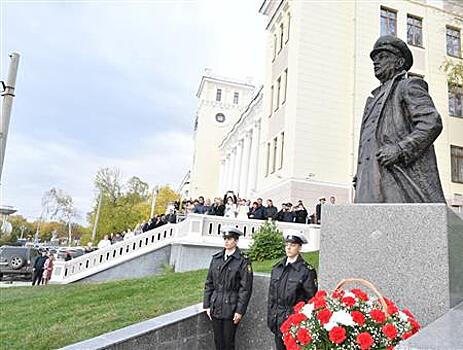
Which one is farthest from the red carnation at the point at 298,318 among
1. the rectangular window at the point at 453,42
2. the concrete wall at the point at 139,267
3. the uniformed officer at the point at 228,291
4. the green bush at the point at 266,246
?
the rectangular window at the point at 453,42

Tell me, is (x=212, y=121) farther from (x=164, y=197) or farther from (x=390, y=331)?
(x=390, y=331)

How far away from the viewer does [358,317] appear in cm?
241

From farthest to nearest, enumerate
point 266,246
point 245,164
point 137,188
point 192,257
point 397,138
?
point 137,188 → point 245,164 → point 192,257 → point 266,246 → point 397,138

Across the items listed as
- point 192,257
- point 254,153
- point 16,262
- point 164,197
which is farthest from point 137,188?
point 192,257

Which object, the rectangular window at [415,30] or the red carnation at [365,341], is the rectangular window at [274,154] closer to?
the rectangular window at [415,30]

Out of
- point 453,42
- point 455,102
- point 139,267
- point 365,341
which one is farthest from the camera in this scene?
point 453,42

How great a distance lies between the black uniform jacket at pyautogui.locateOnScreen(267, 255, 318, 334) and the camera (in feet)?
14.5

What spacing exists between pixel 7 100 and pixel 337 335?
6661 mm

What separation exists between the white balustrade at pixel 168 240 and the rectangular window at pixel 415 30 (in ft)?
49.7

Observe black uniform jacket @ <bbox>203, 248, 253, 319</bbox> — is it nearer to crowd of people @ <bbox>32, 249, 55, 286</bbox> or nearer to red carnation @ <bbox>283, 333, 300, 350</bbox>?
red carnation @ <bbox>283, 333, 300, 350</bbox>

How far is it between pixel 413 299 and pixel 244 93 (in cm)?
6228

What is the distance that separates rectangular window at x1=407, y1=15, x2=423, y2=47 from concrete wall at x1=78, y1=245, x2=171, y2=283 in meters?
18.9

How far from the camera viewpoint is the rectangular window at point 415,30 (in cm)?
2403

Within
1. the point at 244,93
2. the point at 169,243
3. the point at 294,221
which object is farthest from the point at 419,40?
the point at 244,93
